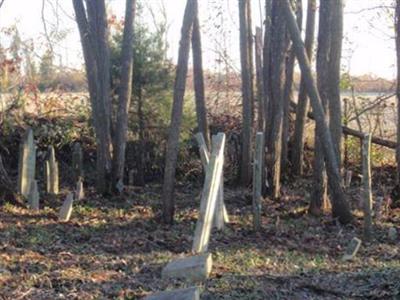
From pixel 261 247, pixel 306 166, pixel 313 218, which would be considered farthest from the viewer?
pixel 306 166

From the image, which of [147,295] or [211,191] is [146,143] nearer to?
[211,191]

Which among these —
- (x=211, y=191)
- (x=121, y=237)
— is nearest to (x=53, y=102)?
(x=121, y=237)

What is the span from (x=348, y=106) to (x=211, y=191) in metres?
11.7

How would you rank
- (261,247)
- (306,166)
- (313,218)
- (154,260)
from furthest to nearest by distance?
(306,166) < (313,218) < (261,247) < (154,260)

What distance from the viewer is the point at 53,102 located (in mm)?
18641

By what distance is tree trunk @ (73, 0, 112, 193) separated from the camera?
46.7ft

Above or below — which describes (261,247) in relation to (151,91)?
below

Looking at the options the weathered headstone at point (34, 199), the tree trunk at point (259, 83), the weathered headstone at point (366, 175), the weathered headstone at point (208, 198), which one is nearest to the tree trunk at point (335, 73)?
the weathered headstone at point (366, 175)

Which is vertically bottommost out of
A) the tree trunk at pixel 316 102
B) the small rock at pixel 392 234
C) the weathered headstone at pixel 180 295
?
the small rock at pixel 392 234

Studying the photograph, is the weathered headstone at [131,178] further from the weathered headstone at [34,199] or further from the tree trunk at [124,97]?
the weathered headstone at [34,199]

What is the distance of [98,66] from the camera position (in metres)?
14.5

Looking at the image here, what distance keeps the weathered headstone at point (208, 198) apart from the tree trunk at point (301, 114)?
8.53 m

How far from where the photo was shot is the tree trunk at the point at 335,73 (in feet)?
41.7

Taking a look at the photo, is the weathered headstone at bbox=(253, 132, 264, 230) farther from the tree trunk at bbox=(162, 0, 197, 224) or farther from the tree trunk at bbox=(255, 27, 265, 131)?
the tree trunk at bbox=(255, 27, 265, 131)
